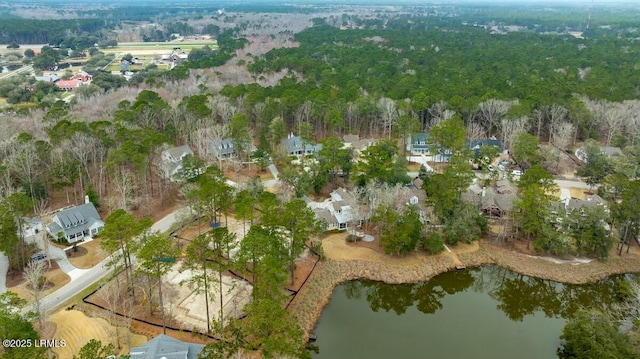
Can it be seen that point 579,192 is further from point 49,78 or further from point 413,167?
point 49,78

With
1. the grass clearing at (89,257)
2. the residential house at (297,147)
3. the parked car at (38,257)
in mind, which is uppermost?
the residential house at (297,147)

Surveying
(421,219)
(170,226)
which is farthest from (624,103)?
(170,226)

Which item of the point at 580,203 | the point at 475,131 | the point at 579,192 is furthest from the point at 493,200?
the point at 475,131

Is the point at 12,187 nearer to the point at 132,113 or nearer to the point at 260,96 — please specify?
the point at 132,113

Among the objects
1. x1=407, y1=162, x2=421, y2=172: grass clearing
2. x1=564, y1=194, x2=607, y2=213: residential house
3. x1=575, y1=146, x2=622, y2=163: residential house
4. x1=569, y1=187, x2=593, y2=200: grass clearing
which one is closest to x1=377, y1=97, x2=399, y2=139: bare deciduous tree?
x1=407, y1=162, x2=421, y2=172: grass clearing

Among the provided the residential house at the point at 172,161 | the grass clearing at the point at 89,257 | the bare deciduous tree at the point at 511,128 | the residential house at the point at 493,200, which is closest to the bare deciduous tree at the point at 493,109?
the bare deciduous tree at the point at 511,128

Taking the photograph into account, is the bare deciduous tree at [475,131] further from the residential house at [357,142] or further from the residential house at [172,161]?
the residential house at [172,161]

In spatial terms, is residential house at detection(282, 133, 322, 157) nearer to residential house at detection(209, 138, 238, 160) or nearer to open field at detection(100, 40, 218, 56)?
residential house at detection(209, 138, 238, 160)
